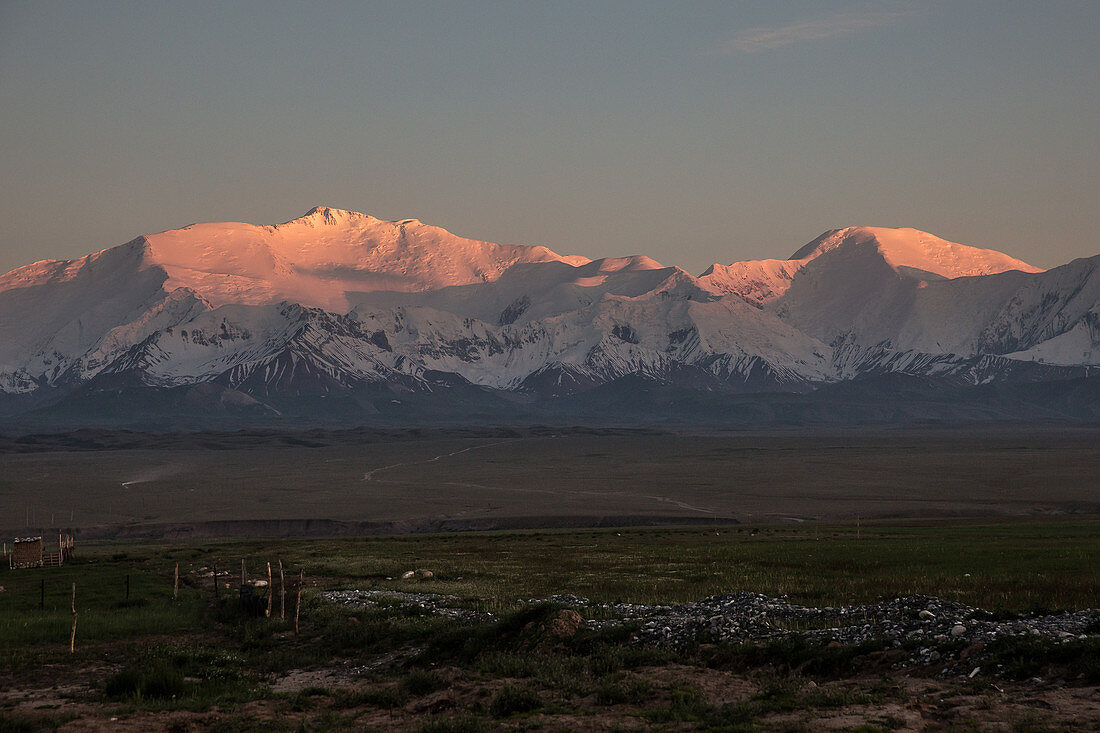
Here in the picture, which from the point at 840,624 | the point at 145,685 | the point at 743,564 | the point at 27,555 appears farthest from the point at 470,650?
the point at 27,555

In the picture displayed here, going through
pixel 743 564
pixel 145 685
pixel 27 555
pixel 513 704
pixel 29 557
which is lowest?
pixel 29 557

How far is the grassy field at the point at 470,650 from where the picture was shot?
21469mm

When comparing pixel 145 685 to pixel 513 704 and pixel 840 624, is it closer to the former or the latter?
pixel 513 704

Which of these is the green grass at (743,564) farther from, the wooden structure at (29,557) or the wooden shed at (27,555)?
the wooden shed at (27,555)

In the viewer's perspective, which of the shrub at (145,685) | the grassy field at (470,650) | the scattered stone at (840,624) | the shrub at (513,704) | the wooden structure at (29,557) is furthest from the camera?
the wooden structure at (29,557)

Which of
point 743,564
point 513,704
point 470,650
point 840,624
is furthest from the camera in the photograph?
point 743,564

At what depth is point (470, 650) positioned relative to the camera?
27203mm

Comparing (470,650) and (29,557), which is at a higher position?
(470,650)

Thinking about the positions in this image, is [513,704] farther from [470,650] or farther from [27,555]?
[27,555]

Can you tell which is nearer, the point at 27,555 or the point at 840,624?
the point at 840,624

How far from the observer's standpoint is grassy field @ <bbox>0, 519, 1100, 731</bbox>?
21469mm

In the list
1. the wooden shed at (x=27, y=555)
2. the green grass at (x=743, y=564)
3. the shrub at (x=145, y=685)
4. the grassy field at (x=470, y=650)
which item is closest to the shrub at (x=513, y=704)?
the grassy field at (x=470, y=650)

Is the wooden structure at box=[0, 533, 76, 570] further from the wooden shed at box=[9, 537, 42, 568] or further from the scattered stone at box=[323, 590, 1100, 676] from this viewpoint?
the scattered stone at box=[323, 590, 1100, 676]

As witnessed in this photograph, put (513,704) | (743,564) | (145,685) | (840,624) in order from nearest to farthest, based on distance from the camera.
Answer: (513,704) → (145,685) → (840,624) → (743,564)
